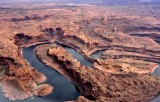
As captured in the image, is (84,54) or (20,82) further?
(84,54)

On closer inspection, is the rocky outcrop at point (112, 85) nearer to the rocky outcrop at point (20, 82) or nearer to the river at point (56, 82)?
the river at point (56, 82)

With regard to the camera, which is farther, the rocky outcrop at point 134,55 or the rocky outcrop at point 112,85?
the rocky outcrop at point 134,55

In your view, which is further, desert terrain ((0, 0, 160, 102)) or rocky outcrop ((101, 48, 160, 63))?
rocky outcrop ((101, 48, 160, 63))

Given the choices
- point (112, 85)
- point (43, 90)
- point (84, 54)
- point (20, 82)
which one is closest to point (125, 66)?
point (112, 85)

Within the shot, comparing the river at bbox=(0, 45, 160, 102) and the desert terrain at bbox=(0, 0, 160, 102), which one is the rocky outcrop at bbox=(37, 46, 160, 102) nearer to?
the desert terrain at bbox=(0, 0, 160, 102)

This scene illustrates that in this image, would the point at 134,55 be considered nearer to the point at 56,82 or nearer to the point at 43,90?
the point at 56,82

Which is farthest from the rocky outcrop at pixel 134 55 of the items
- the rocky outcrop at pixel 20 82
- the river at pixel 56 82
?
the rocky outcrop at pixel 20 82

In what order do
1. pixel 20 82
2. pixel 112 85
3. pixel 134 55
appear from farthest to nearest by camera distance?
pixel 134 55 → pixel 20 82 → pixel 112 85

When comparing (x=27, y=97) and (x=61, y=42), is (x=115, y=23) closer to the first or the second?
(x=61, y=42)

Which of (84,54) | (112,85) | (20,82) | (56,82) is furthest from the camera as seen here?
(84,54)

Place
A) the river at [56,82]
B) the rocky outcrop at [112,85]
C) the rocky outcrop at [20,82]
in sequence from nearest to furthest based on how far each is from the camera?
1. the rocky outcrop at [112,85]
2. the river at [56,82]
3. the rocky outcrop at [20,82]

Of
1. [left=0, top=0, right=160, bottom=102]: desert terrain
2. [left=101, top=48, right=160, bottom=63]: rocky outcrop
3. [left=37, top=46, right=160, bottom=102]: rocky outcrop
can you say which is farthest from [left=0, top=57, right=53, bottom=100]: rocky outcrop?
[left=101, top=48, right=160, bottom=63]: rocky outcrop
